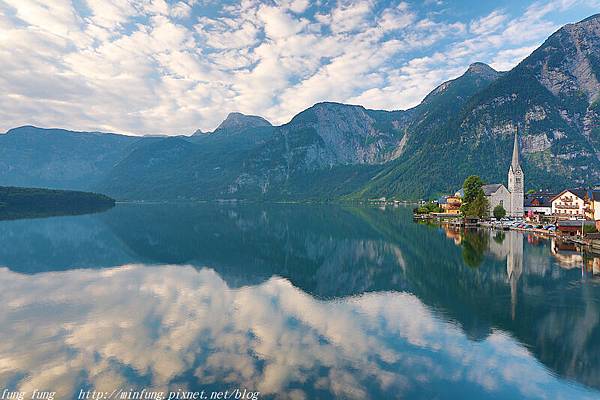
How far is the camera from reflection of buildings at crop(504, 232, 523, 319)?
4100 cm

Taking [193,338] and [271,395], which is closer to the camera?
[271,395]

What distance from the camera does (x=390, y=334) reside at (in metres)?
30.7

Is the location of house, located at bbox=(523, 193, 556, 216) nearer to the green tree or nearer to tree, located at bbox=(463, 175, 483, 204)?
the green tree

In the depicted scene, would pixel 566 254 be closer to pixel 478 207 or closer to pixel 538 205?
pixel 478 207

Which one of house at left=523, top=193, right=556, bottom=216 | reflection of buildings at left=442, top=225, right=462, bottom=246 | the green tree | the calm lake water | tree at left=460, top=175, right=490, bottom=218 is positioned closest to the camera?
the calm lake water

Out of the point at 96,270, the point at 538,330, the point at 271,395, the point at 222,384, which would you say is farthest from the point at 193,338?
the point at 96,270

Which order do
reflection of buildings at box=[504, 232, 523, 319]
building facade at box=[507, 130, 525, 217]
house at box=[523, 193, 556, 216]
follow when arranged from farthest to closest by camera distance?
building facade at box=[507, 130, 525, 217]
house at box=[523, 193, 556, 216]
reflection of buildings at box=[504, 232, 523, 319]

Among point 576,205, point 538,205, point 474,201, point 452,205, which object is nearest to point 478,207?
point 474,201

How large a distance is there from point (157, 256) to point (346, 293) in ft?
133

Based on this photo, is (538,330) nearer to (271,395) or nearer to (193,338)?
(271,395)

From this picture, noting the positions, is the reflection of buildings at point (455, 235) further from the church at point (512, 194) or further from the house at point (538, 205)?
the house at point (538, 205)

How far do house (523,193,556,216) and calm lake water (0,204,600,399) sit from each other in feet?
272

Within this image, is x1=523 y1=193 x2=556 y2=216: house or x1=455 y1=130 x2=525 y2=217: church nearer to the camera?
x1=523 y1=193 x2=556 y2=216: house

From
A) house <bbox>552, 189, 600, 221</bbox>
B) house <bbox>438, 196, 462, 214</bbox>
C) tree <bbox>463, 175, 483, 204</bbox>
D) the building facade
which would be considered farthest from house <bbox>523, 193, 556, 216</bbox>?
tree <bbox>463, 175, 483, 204</bbox>
